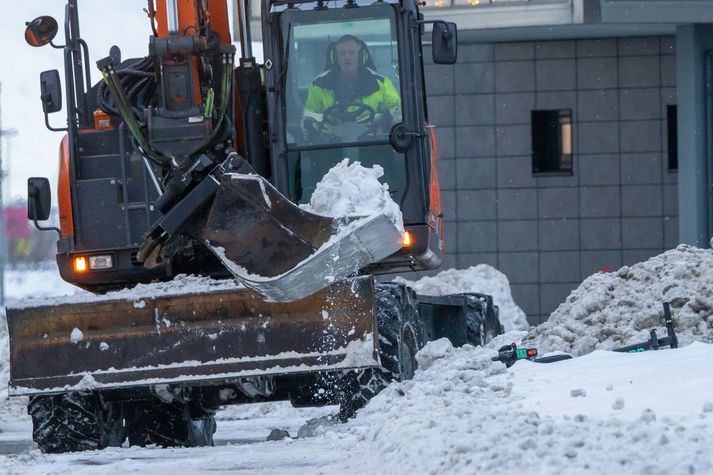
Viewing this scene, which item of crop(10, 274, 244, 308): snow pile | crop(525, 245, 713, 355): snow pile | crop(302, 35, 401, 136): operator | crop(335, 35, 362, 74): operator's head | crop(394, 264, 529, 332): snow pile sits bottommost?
crop(394, 264, 529, 332): snow pile

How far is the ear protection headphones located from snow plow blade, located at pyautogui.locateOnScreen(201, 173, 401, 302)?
1759 mm

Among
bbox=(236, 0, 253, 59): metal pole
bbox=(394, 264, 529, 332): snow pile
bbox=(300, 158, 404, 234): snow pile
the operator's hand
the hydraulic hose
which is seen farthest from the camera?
bbox=(394, 264, 529, 332): snow pile

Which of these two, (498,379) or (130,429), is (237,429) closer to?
(130,429)

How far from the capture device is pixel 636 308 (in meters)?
10.1

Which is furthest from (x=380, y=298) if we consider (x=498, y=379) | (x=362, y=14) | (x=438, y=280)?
(x=438, y=280)

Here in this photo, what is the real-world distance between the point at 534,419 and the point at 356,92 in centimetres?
338

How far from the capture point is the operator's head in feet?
29.0

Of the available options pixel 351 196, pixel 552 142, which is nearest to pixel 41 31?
pixel 351 196

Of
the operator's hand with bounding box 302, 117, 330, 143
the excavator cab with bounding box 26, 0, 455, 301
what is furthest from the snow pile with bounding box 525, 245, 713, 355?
the operator's hand with bounding box 302, 117, 330, 143

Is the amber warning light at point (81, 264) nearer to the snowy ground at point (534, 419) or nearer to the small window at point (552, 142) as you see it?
the snowy ground at point (534, 419)

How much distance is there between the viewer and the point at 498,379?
26.7 feet

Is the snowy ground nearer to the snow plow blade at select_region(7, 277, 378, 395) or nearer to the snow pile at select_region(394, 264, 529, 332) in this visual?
the snow plow blade at select_region(7, 277, 378, 395)

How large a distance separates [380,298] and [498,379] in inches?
42.6

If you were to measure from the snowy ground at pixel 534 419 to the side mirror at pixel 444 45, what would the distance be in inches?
79.0
